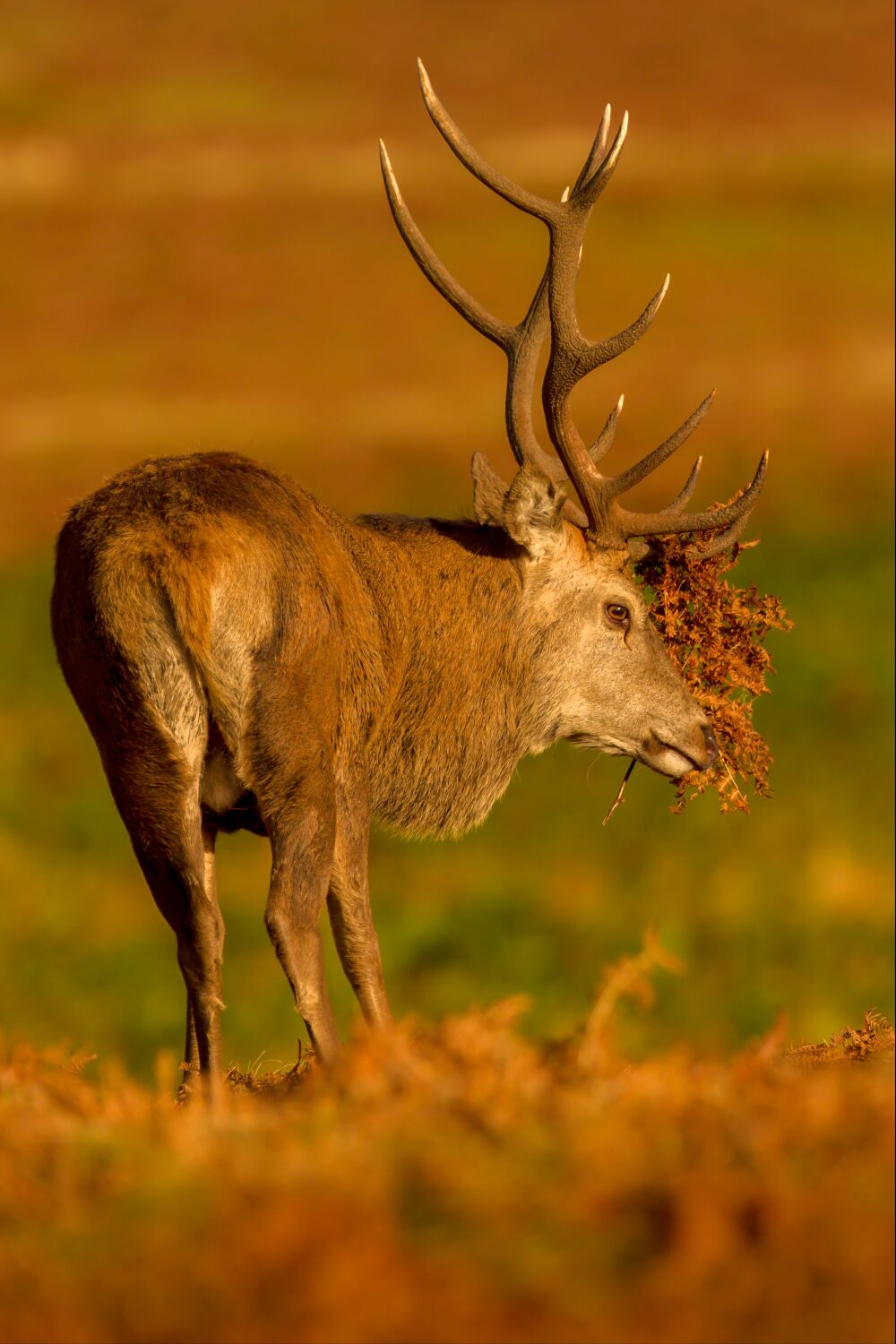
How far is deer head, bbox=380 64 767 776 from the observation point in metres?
8.61

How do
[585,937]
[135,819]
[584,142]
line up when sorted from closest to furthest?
1. [135,819]
2. [585,937]
3. [584,142]

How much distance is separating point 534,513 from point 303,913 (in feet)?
7.25

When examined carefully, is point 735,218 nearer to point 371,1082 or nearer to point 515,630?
point 515,630

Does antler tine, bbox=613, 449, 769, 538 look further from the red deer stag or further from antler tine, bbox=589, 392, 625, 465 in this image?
antler tine, bbox=589, 392, 625, 465

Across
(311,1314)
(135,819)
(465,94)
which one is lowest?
(311,1314)

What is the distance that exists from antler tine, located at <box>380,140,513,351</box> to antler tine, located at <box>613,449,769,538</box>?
3.03ft

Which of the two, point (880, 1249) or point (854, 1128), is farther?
point (854, 1128)

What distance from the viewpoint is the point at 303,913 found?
23.2ft

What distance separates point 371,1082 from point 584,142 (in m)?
40.2


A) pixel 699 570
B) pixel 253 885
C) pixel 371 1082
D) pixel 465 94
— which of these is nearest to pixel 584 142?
pixel 465 94

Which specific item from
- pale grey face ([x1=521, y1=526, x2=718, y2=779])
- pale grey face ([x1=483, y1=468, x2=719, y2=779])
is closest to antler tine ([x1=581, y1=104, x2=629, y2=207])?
pale grey face ([x1=483, y1=468, x2=719, y2=779])

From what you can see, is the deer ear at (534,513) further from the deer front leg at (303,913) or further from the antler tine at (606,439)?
the deer front leg at (303,913)

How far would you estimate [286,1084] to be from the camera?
699 cm

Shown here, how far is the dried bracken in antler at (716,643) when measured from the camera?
8.75 metres
